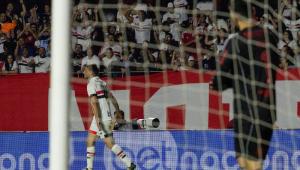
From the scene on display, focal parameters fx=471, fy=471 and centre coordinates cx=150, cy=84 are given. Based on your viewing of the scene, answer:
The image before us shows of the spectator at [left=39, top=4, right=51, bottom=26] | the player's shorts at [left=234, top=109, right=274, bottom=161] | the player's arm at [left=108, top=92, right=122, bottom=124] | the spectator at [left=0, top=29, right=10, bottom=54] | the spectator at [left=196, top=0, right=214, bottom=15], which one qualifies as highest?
the spectator at [left=39, top=4, right=51, bottom=26]

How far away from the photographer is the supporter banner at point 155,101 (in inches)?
272

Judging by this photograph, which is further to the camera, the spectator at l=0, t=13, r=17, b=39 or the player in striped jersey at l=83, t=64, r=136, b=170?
the spectator at l=0, t=13, r=17, b=39

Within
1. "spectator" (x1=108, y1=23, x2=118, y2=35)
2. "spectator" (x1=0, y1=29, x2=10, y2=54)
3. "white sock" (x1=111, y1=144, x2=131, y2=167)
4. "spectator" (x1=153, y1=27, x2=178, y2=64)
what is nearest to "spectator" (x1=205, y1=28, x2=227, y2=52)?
"spectator" (x1=153, y1=27, x2=178, y2=64)

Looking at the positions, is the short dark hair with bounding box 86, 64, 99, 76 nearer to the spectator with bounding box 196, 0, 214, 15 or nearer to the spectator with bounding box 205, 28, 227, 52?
the spectator with bounding box 205, 28, 227, 52

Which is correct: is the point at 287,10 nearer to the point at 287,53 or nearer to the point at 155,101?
the point at 287,53

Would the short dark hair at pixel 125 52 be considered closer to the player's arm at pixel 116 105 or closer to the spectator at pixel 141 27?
the spectator at pixel 141 27

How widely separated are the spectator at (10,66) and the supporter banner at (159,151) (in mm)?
1399

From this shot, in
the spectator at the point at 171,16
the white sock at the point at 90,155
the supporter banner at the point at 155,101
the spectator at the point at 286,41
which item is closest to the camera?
the spectator at the point at 286,41

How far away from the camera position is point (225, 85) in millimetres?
3373

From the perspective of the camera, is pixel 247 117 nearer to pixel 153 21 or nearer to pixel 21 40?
pixel 153 21

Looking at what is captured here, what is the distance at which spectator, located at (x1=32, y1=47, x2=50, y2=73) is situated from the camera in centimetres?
781

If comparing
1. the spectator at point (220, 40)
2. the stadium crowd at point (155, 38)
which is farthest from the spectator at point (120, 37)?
the spectator at point (220, 40)

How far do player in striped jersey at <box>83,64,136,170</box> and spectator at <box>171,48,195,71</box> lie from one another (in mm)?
1042

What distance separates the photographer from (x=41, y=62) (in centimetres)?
793
